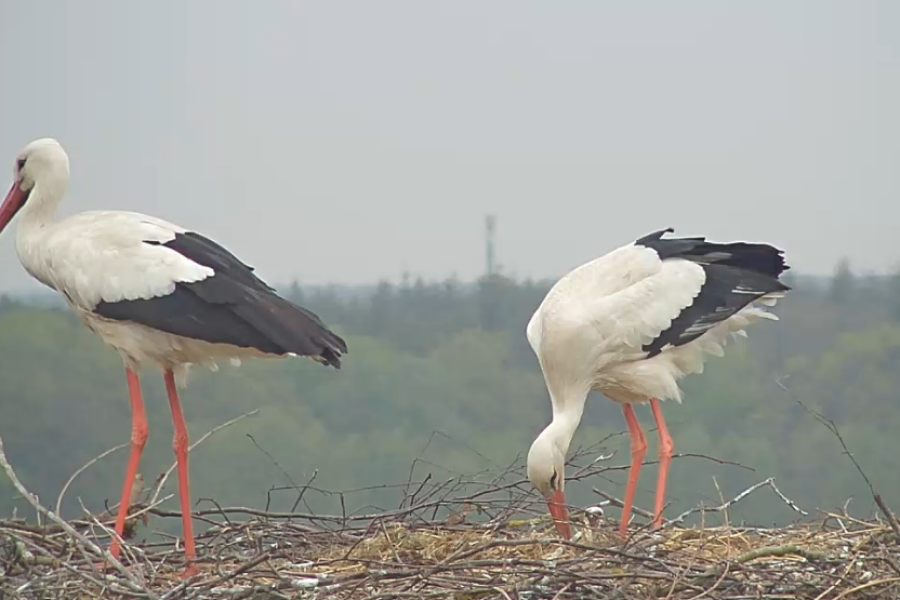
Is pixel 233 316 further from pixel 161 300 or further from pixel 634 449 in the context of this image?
pixel 634 449

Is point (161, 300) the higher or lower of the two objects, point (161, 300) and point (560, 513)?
the higher

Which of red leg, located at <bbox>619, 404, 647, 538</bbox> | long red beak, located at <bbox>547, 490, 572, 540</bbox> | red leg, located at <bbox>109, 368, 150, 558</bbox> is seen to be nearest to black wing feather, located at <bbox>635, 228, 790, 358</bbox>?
red leg, located at <bbox>619, 404, 647, 538</bbox>

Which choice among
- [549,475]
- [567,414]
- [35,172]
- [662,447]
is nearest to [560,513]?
[549,475]

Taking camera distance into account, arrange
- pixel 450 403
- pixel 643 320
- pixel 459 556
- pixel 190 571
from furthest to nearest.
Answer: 1. pixel 450 403
2. pixel 643 320
3. pixel 190 571
4. pixel 459 556

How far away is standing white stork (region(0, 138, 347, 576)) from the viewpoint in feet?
15.9

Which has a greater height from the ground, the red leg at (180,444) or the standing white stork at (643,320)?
Result: the standing white stork at (643,320)

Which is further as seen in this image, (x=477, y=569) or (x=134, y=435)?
(x=134, y=435)

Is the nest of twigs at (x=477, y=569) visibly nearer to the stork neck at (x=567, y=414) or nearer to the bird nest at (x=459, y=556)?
the bird nest at (x=459, y=556)

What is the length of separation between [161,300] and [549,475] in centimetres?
160

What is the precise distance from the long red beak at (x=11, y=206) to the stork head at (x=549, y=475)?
2404 millimetres

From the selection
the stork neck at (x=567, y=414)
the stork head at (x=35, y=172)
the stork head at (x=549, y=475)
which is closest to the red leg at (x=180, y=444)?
the stork head at (x=35, y=172)

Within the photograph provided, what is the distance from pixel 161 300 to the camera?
4.91 m

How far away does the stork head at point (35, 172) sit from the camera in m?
5.55

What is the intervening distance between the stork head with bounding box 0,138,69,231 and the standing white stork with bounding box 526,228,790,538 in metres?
2.10
